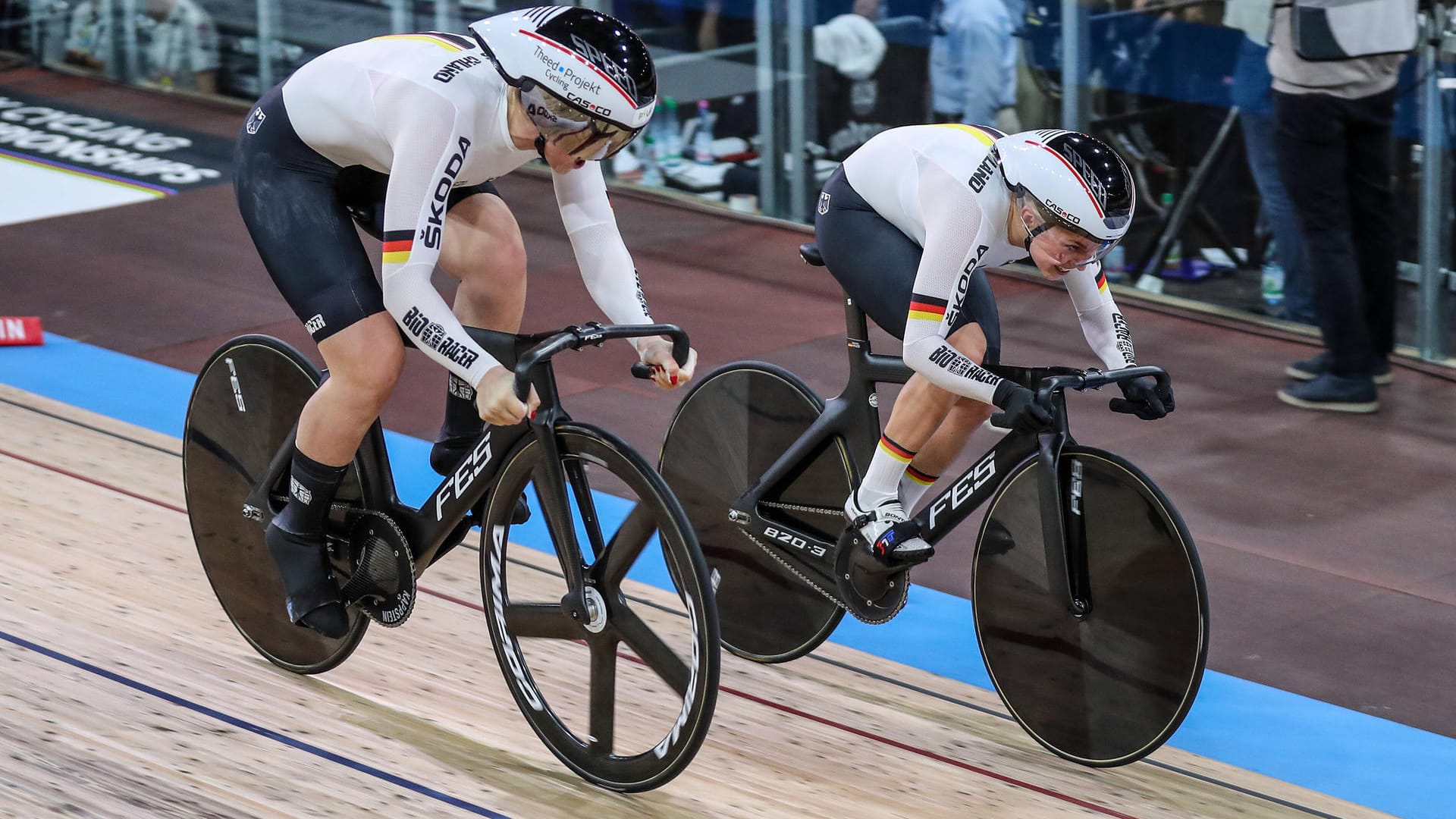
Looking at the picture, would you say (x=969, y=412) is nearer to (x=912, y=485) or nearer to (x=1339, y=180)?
(x=912, y=485)

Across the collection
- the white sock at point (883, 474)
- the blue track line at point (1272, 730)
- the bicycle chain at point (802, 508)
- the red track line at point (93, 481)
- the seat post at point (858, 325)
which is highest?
the seat post at point (858, 325)

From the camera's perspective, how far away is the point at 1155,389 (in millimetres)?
3199

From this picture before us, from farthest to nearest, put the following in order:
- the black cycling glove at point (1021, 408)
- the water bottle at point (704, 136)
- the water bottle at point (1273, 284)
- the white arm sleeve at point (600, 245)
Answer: the water bottle at point (704, 136) < the water bottle at point (1273, 284) < the white arm sleeve at point (600, 245) < the black cycling glove at point (1021, 408)

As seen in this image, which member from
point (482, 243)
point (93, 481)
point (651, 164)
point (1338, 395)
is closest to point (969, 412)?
point (482, 243)

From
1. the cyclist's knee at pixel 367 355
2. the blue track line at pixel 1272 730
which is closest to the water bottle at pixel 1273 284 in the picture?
the blue track line at pixel 1272 730

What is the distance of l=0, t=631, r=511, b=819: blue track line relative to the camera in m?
3.22

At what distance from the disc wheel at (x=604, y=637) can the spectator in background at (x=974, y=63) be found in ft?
15.0

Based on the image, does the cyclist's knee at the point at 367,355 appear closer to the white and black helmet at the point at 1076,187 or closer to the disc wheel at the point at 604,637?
the disc wheel at the point at 604,637

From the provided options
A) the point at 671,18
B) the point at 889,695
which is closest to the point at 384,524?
the point at 889,695

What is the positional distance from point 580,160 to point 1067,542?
3.87 feet

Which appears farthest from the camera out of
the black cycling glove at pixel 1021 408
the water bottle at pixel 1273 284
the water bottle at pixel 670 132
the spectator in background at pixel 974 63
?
the water bottle at pixel 670 132

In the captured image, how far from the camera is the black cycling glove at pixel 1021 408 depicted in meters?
3.20

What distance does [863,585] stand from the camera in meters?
3.66

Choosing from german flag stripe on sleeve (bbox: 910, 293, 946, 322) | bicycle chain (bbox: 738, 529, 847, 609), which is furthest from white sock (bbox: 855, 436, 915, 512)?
german flag stripe on sleeve (bbox: 910, 293, 946, 322)
